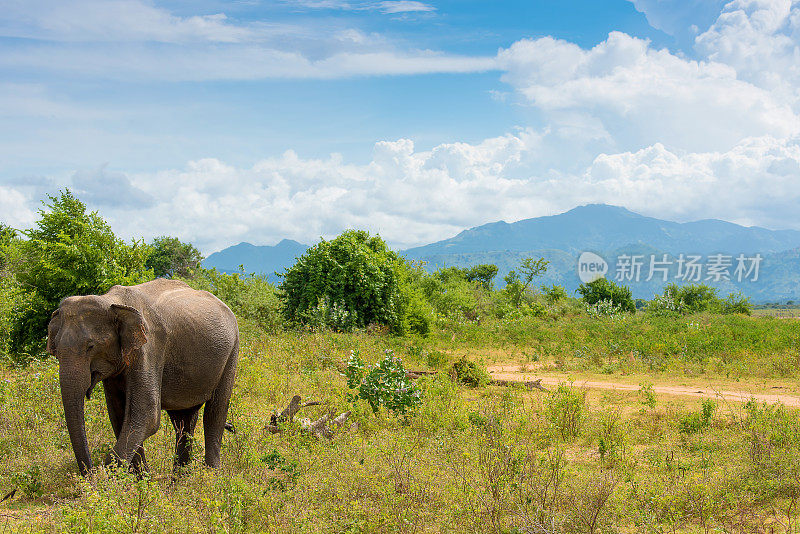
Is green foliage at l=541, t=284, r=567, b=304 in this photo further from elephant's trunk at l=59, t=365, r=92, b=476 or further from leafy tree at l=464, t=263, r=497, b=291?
elephant's trunk at l=59, t=365, r=92, b=476

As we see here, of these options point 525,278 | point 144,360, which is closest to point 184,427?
point 144,360

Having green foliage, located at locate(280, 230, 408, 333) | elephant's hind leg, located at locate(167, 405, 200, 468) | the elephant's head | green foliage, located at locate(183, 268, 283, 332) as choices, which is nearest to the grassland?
elephant's hind leg, located at locate(167, 405, 200, 468)

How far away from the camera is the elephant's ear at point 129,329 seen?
579 cm

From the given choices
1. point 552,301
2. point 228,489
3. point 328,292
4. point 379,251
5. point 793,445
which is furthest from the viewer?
point 552,301

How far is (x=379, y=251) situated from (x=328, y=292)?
14.7 ft

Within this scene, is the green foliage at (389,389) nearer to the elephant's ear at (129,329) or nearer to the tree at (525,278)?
the elephant's ear at (129,329)

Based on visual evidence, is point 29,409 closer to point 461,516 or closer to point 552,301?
point 461,516

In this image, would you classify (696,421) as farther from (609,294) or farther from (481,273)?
(481,273)

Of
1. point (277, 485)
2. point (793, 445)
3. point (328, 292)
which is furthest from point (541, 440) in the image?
point (328, 292)

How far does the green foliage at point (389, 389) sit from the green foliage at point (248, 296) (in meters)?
11.1

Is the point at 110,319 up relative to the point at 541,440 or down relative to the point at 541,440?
up

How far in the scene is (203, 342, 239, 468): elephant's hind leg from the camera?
286 inches

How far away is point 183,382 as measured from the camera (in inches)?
259

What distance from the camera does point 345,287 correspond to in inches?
915
